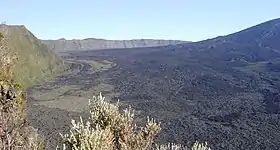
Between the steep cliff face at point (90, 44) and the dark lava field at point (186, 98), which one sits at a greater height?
the steep cliff face at point (90, 44)

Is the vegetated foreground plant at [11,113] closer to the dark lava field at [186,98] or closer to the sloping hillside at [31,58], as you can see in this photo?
the dark lava field at [186,98]

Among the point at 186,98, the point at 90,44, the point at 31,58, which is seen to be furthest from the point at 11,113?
the point at 90,44

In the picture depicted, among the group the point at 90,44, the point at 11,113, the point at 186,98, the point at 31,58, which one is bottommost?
the point at 186,98

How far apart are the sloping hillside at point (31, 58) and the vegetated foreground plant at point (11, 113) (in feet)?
150

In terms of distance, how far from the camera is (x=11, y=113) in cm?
1296

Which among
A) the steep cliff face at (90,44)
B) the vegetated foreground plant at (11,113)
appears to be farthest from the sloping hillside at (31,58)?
the steep cliff face at (90,44)

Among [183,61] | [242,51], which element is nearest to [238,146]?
[183,61]

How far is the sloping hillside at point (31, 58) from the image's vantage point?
6228cm

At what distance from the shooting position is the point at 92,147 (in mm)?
9312

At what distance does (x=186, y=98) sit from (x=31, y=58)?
2876 cm

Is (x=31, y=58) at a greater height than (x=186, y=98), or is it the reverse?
(x=31, y=58)

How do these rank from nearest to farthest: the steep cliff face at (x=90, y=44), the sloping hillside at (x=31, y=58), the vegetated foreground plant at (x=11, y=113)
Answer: the vegetated foreground plant at (x=11, y=113), the sloping hillside at (x=31, y=58), the steep cliff face at (x=90, y=44)

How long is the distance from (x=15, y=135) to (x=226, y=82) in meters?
53.7

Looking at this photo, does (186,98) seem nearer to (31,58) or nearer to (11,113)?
(31,58)
